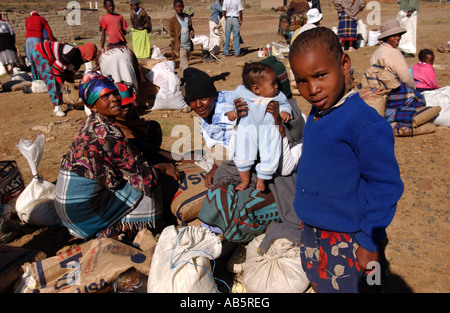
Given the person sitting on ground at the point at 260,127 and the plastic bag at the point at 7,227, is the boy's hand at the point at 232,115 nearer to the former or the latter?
the person sitting on ground at the point at 260,127

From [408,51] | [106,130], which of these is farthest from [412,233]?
[408,51]

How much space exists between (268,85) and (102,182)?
1.53 m

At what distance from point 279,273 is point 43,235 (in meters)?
2.34

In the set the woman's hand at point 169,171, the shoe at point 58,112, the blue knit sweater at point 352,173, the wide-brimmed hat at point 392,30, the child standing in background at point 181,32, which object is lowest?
the woman's hand at point 169,171

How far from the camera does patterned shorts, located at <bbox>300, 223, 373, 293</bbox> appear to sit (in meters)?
1.52

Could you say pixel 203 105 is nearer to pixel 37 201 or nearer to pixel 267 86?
pixel 267 86

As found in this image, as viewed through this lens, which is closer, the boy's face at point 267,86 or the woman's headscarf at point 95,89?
the boy's face at point 267,86

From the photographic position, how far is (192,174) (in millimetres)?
3256

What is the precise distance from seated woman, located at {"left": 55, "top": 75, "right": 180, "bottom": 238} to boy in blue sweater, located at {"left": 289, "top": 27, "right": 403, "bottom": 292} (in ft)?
5.19

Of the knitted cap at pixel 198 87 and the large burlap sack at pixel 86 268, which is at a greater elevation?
the knitted cap at pixel 198 87

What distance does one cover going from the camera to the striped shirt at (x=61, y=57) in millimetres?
5594

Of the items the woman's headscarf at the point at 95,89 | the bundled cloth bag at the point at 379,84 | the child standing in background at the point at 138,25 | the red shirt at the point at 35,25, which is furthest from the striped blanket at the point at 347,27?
the woman's headscarf at the point at 95,89

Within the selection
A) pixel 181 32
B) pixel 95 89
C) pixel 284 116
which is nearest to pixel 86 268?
pixel 95 89

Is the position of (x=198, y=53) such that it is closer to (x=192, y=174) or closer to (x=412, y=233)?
(x=192, y=174)
